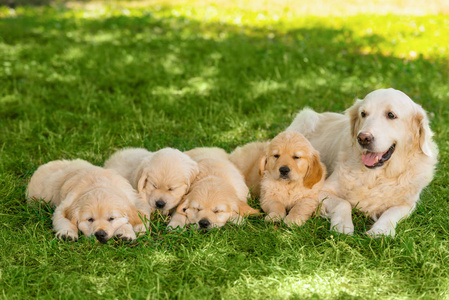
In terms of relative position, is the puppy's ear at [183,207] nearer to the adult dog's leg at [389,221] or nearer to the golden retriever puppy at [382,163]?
the golden retriever puppy at [382,163]

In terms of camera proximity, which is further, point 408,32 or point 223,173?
point 408,32

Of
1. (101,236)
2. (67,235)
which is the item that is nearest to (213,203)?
(101,236)

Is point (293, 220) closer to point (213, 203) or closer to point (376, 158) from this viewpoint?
point (213, 203)

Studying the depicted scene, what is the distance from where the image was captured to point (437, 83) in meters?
7.04

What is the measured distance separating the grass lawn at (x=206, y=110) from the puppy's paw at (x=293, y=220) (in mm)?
80

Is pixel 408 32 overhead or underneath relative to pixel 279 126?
overhead

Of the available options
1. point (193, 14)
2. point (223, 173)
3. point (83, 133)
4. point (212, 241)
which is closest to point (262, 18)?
point (193, 14)

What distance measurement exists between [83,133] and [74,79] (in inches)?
71.5

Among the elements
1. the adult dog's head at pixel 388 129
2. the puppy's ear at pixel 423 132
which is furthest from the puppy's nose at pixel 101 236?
the puppy's ear at pixel 423 132

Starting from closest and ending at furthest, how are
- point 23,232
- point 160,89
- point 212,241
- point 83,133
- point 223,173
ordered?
1. point 212,241
2. point 23,232
3. point 223,173
4. point 83,133
5. point 160,89

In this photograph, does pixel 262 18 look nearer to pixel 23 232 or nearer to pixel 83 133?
pixel 83 133

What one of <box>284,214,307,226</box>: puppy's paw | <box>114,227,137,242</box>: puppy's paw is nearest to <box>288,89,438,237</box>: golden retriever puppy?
<box>284,214,307,226</box>: puppy's paw

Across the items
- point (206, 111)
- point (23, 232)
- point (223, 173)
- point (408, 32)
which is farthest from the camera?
point (408, 32)

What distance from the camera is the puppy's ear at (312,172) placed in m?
4.07
